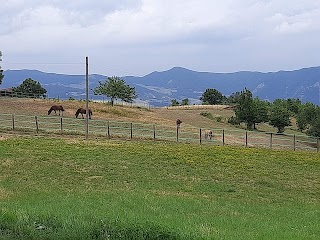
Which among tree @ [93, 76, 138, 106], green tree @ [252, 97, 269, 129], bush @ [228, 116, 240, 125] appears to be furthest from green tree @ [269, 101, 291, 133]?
tree @ [93, 76, 138, 106]

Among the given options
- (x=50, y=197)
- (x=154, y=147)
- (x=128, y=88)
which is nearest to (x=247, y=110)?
(x=128, y=88)

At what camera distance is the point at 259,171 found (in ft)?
84.9

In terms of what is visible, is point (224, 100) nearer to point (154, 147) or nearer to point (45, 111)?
point (45, 111)

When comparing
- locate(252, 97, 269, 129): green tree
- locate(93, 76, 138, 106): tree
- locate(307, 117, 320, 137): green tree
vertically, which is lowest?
locate(307, 117, 320, 137): green tree

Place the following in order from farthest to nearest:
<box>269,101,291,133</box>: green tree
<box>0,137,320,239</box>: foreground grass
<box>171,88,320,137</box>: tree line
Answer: <box>269,101,291,133</box>: green tree
<box>171,88,320,137</box>: tree line
<box>0,137,320,239</box>: foreground grass

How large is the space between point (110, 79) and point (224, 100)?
48248 millimetres

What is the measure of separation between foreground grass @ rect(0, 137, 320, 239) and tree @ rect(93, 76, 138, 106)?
64.6m

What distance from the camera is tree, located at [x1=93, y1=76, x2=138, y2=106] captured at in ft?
322

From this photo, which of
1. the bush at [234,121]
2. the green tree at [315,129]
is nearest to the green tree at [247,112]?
the bush at [234,121]

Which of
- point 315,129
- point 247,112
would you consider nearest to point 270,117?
point 247,112

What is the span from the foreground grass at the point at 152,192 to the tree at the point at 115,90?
64580 millimetres

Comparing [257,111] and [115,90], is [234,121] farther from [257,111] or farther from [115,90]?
[115,90]

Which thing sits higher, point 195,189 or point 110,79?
point 110,79

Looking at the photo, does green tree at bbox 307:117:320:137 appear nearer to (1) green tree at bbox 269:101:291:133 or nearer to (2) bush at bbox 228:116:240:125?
(1) green tree at bbox 269:101:291:133
